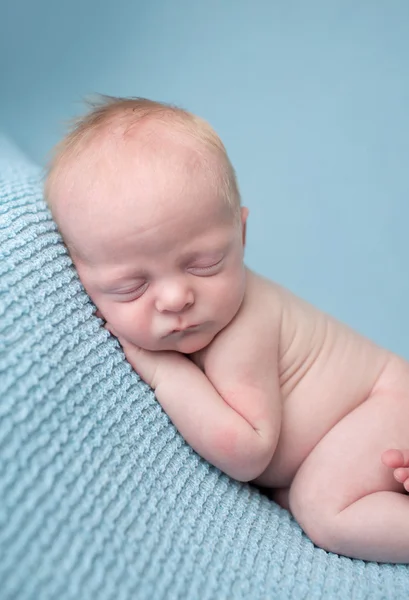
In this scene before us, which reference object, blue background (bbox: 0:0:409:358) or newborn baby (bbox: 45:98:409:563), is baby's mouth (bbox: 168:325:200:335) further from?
blue background (bbox: 0:0:409:358)

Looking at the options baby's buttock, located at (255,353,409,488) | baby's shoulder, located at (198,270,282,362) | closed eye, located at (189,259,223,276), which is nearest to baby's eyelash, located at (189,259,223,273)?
closed eye, located at (189,259,223,276)

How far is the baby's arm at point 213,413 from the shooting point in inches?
37.4

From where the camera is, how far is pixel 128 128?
932mm

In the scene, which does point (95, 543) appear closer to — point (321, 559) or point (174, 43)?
Result: point (321, 559)

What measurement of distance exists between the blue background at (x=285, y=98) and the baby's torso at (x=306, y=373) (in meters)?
0.75

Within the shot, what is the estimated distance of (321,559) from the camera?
3.17 ft

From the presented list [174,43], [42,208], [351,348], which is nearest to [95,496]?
[42,208]

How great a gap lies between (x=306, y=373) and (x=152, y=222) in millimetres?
378

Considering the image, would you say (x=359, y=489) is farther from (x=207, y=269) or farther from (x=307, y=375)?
(x=207, y=269)

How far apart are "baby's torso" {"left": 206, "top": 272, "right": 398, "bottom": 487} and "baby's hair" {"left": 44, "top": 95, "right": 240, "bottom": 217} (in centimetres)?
18

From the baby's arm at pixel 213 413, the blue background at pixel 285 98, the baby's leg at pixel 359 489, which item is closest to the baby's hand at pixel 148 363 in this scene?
the baby's arm at pixel 213 413

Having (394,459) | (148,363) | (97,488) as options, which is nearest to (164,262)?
(148,363)

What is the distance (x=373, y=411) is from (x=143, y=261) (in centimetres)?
43

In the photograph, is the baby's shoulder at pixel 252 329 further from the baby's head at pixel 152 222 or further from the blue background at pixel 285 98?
the blue background at pixel 285 98
